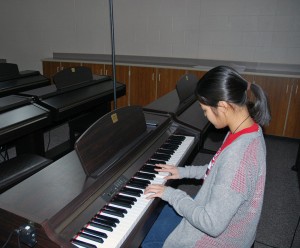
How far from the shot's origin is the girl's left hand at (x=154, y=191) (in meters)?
1.29

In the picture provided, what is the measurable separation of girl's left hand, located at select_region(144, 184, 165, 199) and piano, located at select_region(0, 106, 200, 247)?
29 mm

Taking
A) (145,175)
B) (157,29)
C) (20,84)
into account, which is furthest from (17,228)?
(157,29)

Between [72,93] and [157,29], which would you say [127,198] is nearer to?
[72,93]

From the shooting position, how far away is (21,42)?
20.1 feet

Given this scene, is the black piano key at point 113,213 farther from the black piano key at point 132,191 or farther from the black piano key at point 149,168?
the black piano key at point 149,168

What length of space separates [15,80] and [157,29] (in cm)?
273

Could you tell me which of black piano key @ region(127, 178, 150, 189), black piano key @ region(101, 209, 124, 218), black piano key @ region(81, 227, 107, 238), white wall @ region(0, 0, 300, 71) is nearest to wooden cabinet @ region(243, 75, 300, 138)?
white wall @ region(0, 0, 300, 71)

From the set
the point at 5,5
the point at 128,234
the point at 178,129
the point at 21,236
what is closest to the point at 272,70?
the point at 178,129

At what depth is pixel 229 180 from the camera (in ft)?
3.38

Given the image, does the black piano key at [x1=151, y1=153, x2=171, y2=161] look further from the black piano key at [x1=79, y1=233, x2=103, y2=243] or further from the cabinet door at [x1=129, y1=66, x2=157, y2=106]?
the cabinet door at [x1=129, y1=66, x2=157, y2=106]

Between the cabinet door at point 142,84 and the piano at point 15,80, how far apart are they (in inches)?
71.8

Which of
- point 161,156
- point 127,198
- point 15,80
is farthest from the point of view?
point 15,80

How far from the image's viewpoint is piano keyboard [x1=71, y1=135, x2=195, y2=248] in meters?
1.04

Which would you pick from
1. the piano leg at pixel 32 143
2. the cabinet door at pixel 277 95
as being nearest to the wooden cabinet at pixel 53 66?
the piano leg at pixel 32 143
